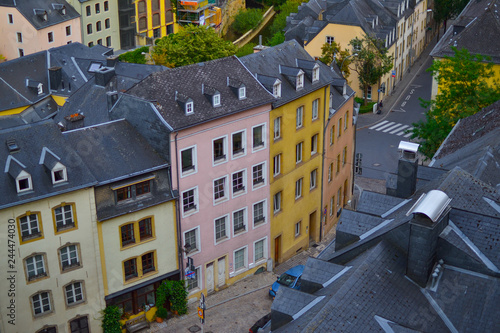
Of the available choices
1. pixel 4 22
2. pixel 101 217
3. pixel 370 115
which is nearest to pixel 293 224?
pixel 101 217

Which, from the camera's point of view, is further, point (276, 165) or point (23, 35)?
point (23, 35)

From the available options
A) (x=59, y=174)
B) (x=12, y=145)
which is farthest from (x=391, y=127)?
(x=12, y=145)

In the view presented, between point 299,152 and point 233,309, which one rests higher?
point 299,152

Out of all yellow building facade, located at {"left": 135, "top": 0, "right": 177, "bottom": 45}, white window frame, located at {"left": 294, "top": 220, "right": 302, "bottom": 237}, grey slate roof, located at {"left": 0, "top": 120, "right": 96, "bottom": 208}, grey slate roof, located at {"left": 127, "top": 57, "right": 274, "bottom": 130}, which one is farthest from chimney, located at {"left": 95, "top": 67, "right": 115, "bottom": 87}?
yellow building facade, located at {"left": 135, "top": 0, "right": 177, "bottom": 45}

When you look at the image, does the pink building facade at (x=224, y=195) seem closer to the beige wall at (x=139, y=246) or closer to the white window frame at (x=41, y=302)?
the beige wall at (x=139, y=246)

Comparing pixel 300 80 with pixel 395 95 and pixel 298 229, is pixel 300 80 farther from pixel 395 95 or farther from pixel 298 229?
pixel 395 95

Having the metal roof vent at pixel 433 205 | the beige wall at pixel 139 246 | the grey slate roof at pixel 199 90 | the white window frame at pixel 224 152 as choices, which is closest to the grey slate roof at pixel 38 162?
the beige wall at pixel 139 246
